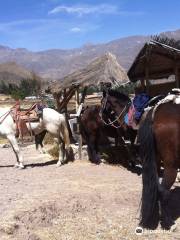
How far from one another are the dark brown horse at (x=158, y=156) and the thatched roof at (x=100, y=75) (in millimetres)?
5560

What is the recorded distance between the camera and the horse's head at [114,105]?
34.7 ft

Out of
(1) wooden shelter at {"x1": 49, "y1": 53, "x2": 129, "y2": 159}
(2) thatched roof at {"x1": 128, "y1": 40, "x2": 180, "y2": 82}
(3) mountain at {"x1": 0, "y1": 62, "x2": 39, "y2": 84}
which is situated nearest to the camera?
(2) thatched roof at {"x1": 128, "y1": 40, "x2": 180, "y2": 82}

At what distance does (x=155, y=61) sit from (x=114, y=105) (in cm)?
158

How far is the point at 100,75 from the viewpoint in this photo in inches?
464

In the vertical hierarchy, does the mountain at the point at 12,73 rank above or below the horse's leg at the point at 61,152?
below

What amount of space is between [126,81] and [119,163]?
2.23 meters

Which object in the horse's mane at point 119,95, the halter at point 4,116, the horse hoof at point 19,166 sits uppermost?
the horse's mane at point 119,95

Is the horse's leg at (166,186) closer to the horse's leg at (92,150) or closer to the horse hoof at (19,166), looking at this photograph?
the horse's leg at (92,150)

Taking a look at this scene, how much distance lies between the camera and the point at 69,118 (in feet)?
52.5

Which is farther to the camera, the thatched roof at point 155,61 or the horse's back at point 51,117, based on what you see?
the horse's back at point 51,117

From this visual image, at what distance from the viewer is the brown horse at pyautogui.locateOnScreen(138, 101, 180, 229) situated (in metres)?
5.94

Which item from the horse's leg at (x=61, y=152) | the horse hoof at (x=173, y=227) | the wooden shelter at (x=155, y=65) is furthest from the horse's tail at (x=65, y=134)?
the horse hoof at (x=173, y=227)

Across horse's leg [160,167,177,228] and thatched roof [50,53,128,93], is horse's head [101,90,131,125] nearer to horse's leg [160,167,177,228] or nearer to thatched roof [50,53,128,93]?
thatched roof [50,53,128,93]

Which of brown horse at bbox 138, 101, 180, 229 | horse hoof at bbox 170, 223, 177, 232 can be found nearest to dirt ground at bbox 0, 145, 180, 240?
horse hoof at bbox 170, 223, 177, 232
